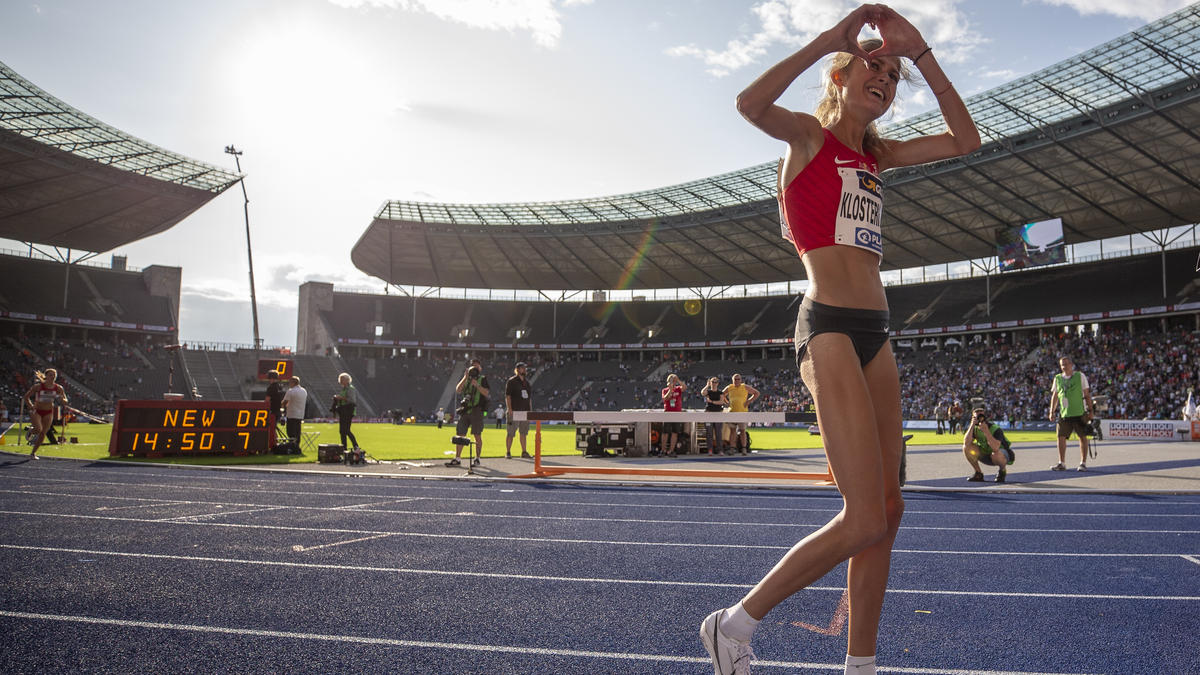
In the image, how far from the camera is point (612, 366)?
60031mm

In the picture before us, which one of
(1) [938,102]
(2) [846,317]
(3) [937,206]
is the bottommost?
(2) [846,317]

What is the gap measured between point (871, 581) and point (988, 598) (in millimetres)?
2295

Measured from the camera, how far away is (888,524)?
2494mm

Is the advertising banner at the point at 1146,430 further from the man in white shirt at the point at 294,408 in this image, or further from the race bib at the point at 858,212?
the race bib at the point at 858,212

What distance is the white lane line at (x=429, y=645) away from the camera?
9.83 ft

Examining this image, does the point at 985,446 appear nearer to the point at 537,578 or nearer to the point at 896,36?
the point at 537,578

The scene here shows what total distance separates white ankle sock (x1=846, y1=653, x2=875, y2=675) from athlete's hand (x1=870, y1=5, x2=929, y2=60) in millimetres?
2202

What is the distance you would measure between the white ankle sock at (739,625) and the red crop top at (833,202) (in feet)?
4.40

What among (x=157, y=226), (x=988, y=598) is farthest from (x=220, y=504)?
(x=157, y=226)

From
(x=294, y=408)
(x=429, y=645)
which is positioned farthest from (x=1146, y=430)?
(x=429, y=645)

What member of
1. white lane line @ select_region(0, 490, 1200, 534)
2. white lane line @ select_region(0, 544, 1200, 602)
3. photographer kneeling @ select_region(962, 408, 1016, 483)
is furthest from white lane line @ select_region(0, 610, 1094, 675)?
photographer kneeling @ select_region(962, 408, 1016, 483)

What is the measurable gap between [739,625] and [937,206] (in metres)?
42.7

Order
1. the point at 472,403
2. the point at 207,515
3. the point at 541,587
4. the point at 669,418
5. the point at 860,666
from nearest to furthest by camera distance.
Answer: the point at 860,666 < the point at 541,587 < the point at 207,515 < the point at 669,418 < the point at 472,403

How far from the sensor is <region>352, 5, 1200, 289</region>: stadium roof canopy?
28156mm
